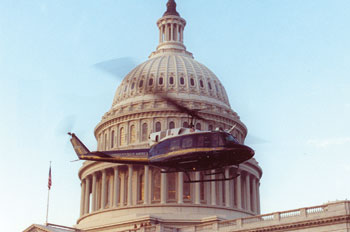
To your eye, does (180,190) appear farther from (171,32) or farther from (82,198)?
(171,32)

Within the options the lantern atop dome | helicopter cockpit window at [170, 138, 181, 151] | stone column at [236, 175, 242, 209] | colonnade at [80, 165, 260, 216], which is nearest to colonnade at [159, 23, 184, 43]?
the lantern atop dome

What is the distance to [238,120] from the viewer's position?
354 ft

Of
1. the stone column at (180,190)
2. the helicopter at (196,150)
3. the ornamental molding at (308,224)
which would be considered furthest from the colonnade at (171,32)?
the helicopter at (196,150)

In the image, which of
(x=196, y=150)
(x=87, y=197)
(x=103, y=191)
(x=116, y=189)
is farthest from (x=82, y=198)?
(x=196, y=150)

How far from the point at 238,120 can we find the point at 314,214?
1656 inches

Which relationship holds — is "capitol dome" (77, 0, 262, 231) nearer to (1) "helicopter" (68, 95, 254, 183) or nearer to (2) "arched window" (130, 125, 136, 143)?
(2) "arched window" (130, 125, 136, 143)

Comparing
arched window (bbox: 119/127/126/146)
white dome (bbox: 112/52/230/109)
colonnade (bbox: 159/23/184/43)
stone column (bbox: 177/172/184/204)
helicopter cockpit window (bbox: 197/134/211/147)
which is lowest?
helicopter cockpit window (bbox: 197/134/211/147)

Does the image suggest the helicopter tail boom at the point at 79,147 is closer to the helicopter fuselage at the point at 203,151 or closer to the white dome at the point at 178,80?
the helicopter fuselage at the point at 203,151

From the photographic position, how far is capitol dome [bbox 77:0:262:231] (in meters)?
95.0

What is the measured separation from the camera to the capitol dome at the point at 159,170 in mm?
95000

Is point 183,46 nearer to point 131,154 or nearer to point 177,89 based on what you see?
point 177,89

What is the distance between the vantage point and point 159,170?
99.6 metres

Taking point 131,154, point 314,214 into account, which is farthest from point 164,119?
point 131,154

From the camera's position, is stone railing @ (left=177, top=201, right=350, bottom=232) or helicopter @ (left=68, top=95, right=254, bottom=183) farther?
stone railing @ (left=177, top=201, right=350, bottom=232)
